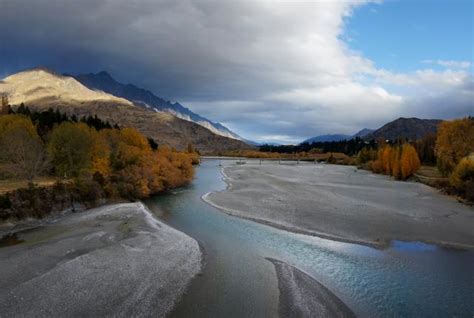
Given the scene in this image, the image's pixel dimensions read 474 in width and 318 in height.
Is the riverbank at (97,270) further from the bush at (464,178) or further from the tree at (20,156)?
the bush at (464,178)

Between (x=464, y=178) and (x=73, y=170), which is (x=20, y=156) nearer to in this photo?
(x=73, y=170)

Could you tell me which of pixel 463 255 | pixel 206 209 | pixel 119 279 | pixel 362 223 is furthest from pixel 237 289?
pixel 206 209

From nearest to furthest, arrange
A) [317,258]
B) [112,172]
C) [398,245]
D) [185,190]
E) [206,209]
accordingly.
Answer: [317,258] < [398,245] < [206,209] < [112,172] < [185,190]

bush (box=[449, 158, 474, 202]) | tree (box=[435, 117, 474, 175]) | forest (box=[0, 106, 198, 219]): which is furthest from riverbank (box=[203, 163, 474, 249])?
tree (box=[435, 117, 474, 175])

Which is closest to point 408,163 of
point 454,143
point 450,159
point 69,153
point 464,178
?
point 454,143

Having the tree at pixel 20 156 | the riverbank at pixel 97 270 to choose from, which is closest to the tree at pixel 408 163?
the riverbank at pixel 97 270

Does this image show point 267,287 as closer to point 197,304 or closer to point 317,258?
point 197,304

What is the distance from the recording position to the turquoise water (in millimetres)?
17453

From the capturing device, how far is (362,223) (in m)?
36.5

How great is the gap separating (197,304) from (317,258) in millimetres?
10560

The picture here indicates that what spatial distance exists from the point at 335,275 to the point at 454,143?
76.0m

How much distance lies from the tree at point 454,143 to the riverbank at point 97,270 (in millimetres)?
70775

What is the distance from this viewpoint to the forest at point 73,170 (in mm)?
40844

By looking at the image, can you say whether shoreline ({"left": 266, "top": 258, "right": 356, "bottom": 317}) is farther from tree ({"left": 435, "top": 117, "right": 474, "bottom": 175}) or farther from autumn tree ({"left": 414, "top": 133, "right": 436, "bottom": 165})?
autumn tree ({"left": 414, "top": 133, "right": 436, "bottom": 165})
